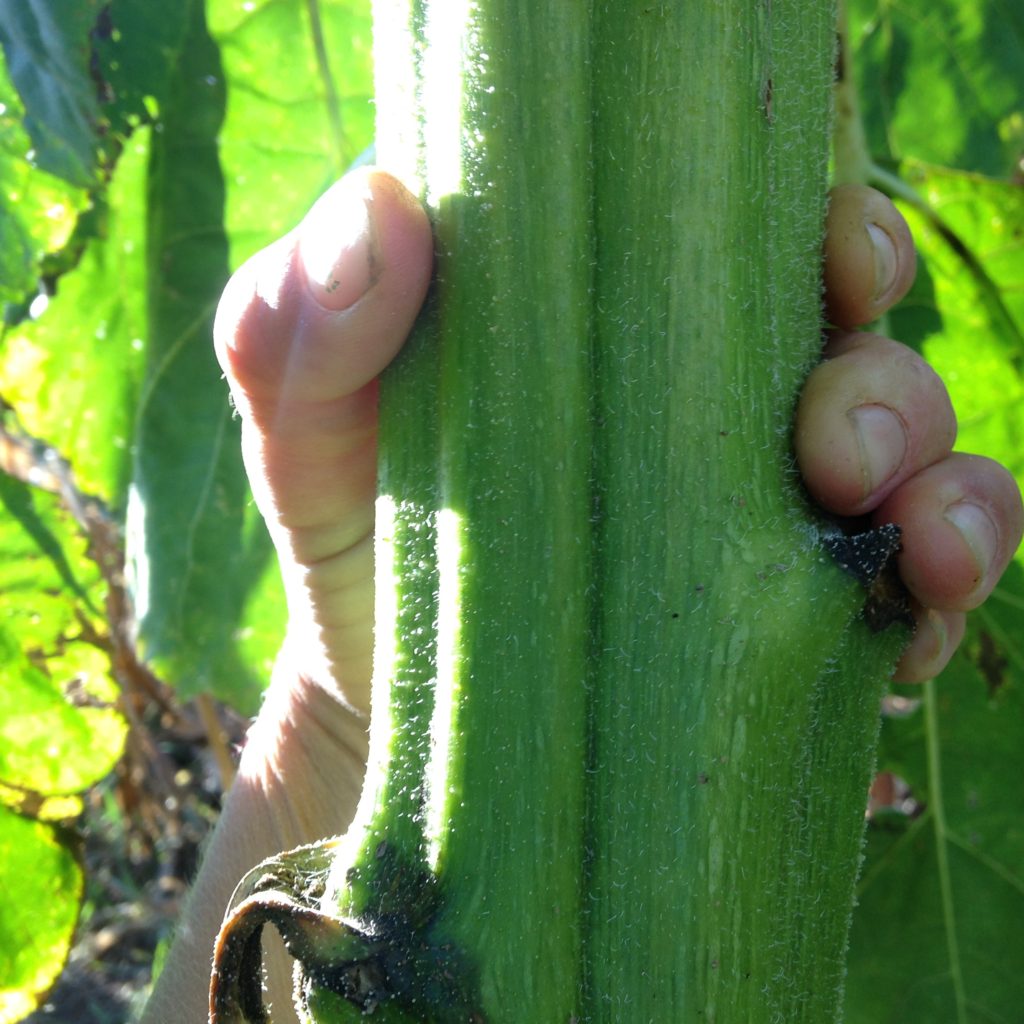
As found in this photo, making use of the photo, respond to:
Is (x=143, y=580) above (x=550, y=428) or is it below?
below

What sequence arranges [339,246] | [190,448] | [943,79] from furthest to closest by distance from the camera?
[943,79], [190,448], [339,246]

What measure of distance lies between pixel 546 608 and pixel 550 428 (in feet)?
0.37

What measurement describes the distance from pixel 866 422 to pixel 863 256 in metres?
0.26

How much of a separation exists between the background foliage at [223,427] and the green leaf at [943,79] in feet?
0.17

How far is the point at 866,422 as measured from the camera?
3.36 feet

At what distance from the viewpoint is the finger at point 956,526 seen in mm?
1074

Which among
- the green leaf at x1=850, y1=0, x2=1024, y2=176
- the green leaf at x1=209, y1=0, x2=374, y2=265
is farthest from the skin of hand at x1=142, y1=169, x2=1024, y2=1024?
the green leaf at x1=850, y1=0, x2=1024, y2=176

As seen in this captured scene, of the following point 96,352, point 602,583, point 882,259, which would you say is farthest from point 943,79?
point 602,583

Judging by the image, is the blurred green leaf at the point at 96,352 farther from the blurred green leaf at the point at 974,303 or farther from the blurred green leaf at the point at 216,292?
the blurred green leaf at the point at 974,303

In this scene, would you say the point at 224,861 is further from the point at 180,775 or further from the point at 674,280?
the point at 180,775

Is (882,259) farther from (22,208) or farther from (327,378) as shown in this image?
(22,208)

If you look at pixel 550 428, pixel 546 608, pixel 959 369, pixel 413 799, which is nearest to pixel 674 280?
pixel 550 428

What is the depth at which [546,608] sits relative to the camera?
2.48ft

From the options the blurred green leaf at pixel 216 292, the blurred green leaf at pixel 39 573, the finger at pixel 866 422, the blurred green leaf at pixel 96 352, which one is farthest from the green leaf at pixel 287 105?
the finger at pixel 866 422
